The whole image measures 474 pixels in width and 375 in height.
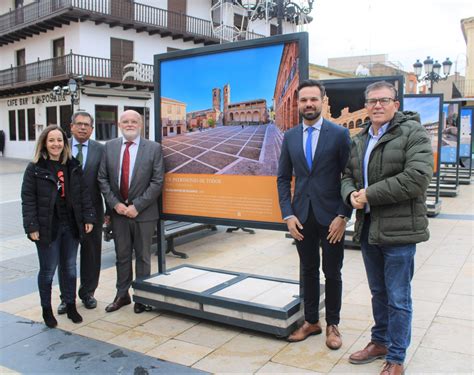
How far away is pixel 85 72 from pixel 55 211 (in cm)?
2035

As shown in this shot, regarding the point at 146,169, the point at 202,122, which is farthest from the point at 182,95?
the point at 146,169

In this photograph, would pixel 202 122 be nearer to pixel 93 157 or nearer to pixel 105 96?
pixel 93 157

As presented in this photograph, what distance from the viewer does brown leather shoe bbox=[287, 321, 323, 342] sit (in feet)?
12.7

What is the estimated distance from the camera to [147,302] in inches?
180

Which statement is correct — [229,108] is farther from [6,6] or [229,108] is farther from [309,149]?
[6,6]

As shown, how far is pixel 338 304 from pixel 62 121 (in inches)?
920

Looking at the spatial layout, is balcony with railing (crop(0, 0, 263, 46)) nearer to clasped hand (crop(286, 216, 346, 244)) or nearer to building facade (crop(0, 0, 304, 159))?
building facade (crop(0, 0, 304, 159))

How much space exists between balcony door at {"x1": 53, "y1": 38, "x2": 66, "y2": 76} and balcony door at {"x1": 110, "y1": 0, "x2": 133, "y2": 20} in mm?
3092

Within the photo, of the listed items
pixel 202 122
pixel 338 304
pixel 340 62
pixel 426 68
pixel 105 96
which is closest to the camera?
pixel 338 304

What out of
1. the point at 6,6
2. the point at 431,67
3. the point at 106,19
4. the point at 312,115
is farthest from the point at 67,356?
the point at 6,6

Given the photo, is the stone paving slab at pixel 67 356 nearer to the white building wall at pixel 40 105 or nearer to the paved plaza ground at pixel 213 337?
the paved plaza ground at pixel 213 337

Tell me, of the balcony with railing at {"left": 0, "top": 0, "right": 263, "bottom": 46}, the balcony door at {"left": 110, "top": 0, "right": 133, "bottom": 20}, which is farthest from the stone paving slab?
the balcony door at {"left": 110, "top": 0, "right": 133, "bottom": 20}

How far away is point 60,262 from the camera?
448 centimetres

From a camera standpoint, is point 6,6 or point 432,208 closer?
point 432,208
